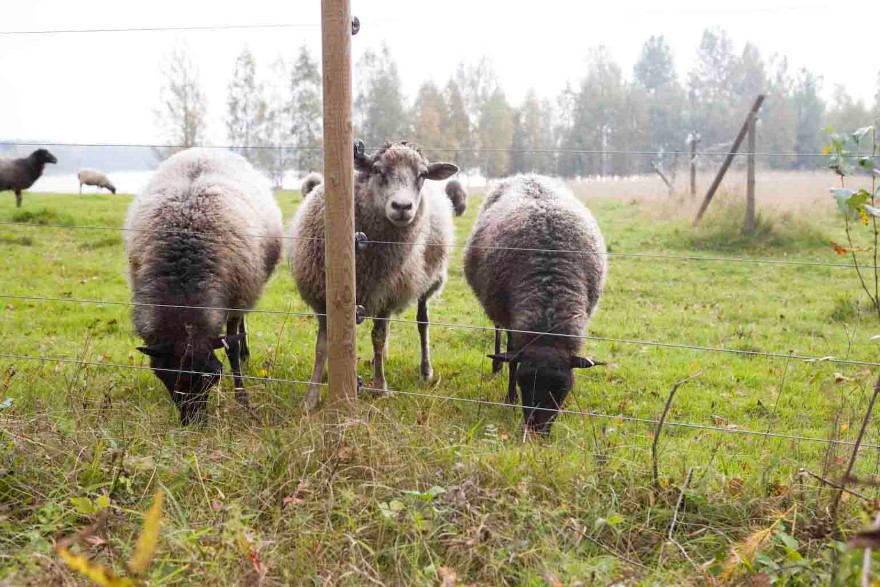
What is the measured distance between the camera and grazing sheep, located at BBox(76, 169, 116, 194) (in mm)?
24883

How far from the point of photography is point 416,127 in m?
22.2

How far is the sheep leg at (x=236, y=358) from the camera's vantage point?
4713 mm

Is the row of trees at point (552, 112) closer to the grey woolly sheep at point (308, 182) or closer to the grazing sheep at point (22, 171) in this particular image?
the grey woolly sheep at point (308, 182)

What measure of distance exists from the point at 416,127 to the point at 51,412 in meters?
19.2

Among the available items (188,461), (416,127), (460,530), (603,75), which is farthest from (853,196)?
(603,75)

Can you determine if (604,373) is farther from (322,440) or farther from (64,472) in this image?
(64,472)

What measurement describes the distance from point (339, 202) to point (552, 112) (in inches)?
1430

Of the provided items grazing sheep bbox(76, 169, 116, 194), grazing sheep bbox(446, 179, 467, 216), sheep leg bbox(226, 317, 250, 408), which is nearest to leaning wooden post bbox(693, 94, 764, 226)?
grazing sheep bbox(446, 179, 467, 216)

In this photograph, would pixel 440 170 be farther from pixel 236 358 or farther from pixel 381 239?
pixel 236 358

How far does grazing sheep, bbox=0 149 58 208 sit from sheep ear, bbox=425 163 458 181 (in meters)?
15.8

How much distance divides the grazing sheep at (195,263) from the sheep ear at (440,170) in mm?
1537

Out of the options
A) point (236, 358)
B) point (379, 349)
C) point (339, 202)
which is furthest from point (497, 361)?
point (339, 202)

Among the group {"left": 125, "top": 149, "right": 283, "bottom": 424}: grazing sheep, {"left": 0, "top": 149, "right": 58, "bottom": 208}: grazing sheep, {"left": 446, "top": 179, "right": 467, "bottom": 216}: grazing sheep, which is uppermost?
{"left": 0, "top": 149, "right": 58, "bottom": 208}: grazing sheep

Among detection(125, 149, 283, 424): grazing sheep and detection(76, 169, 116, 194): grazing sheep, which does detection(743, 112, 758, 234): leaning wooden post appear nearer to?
detection(125, 149, 283, 424): grazing sheep
